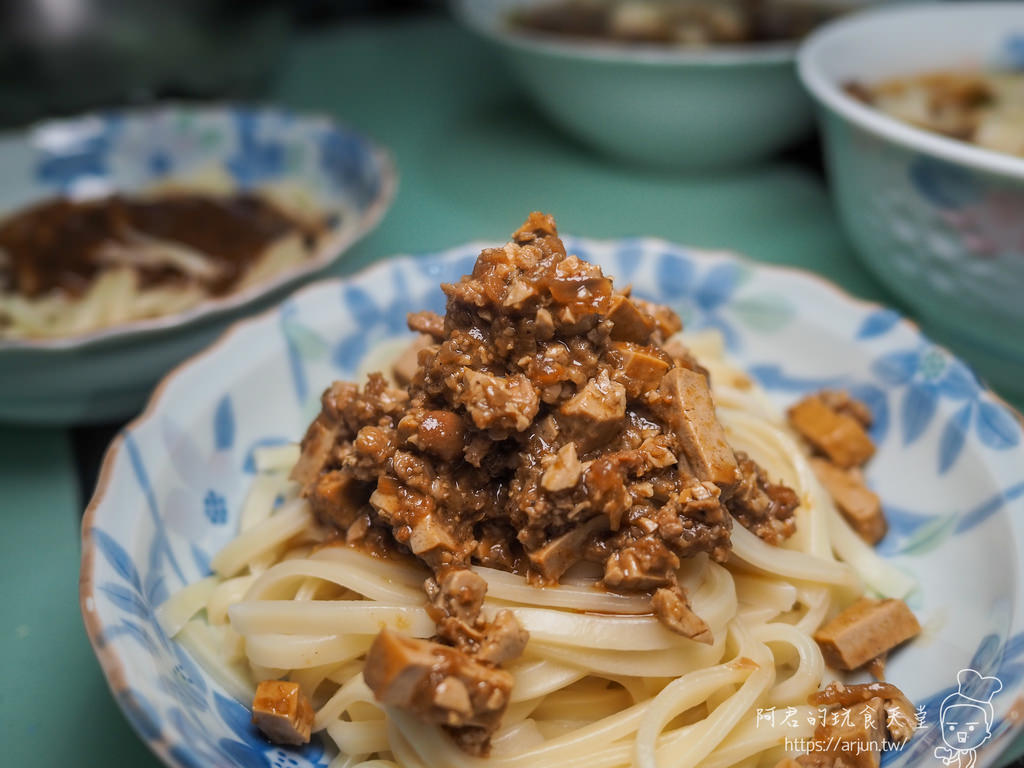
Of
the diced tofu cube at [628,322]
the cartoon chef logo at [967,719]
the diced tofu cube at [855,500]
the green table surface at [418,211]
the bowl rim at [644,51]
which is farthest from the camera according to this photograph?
the bowl rim at [644,51]

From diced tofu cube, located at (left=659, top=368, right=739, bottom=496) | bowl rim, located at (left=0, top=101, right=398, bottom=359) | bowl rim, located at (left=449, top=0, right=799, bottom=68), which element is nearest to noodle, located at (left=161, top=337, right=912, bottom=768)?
diced tofu cube, located at (left=659, top=368, right=739, bottom=496)

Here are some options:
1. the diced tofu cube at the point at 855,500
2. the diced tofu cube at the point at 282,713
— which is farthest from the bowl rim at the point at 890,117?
the diced tofu cube at the point at 282,713

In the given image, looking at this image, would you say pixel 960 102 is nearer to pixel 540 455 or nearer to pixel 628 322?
pixel 628 322

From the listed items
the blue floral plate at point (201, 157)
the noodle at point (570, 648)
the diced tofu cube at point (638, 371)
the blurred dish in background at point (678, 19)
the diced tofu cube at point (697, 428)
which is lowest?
the noodle at point (570, 648)

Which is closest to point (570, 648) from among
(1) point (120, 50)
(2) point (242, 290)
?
(2) point (242, 290)

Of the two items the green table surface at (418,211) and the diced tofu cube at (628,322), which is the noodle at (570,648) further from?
the diced tofu cube at (628,322)

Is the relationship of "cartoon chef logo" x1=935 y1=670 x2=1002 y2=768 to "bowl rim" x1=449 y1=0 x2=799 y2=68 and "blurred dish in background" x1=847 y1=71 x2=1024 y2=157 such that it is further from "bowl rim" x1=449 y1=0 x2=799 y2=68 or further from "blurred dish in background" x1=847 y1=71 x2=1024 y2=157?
"bowl rim" x1=449 y1=0 x2=799 y2=68
